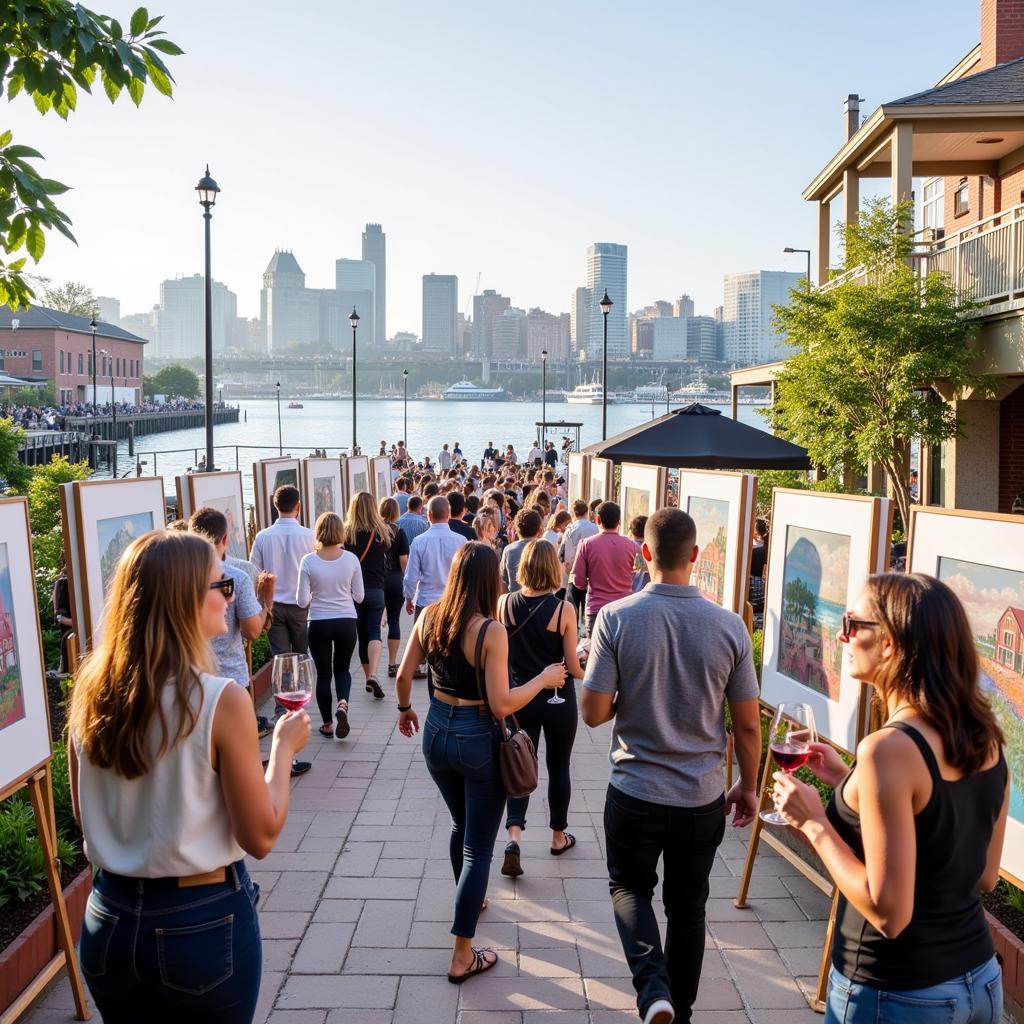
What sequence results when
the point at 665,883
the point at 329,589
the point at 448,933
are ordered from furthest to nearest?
the point at 329,589
the point at 448,933
the point at 665,883

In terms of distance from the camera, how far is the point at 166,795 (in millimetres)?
2508

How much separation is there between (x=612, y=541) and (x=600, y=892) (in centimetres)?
361

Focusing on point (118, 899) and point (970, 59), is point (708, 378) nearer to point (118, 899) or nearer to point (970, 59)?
point (970, 59)

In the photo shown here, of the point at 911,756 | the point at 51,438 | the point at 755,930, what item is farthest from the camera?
the point at 51,438

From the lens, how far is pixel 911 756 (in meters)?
2.38

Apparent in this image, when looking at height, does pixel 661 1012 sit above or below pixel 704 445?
below

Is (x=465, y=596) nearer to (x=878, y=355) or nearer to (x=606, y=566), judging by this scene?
(x=606, y=566)

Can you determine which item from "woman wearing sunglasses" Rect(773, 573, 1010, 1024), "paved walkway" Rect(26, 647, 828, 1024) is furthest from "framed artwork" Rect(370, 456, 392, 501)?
"woman wearing sunglasses" Rect(773, 573, 1010, 1024)

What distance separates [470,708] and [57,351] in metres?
116

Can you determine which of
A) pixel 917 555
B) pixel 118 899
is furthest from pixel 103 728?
pixel 917 555

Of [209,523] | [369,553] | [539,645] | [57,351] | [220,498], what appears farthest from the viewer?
[57,351]

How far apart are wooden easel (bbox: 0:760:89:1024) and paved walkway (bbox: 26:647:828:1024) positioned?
17cm

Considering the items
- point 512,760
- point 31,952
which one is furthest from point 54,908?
point 512,760

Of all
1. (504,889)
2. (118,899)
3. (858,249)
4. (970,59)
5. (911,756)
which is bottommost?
(504,889)
